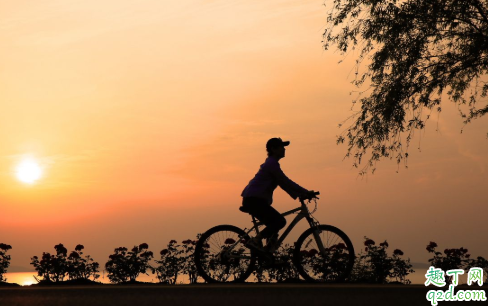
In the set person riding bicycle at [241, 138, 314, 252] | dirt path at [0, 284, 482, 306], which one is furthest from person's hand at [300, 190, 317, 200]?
dirt path at [0, 284, 482, 306]

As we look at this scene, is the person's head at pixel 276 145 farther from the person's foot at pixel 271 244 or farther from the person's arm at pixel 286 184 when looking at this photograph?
the person's foot at pixel 271 244

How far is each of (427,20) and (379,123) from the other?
295 cm

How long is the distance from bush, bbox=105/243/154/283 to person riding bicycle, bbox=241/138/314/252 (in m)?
4.55

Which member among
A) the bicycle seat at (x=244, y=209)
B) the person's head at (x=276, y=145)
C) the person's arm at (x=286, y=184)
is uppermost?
the person's head at (x=276, y=145)

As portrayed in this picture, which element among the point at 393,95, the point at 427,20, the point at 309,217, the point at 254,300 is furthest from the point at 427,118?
the point at 254,300

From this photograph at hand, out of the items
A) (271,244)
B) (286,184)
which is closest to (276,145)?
(286,184)

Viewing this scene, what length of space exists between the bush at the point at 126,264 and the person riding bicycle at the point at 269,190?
4.55 m

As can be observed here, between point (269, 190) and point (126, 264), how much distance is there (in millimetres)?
5104

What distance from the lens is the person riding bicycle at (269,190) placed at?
9.59m

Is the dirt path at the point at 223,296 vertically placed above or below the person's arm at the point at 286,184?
below

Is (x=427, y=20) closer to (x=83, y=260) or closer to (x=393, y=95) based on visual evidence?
(x=393, y=95)

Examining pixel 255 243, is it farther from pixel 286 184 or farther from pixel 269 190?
pixel 286 184

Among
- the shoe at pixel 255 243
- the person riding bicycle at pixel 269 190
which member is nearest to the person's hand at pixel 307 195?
the person riding bicycle at pixel 269 190

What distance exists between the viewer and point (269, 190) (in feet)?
31.8
